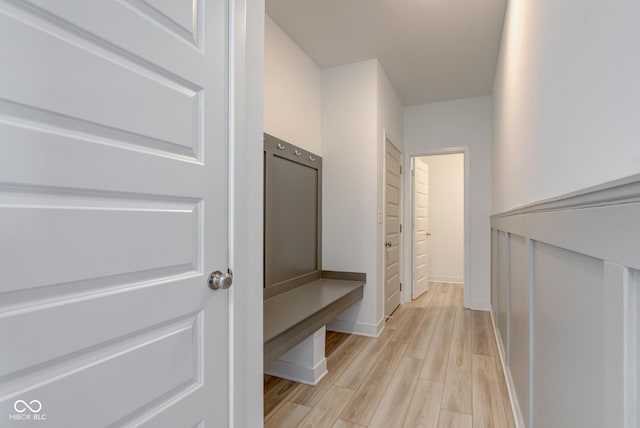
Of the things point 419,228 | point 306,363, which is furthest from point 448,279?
point 306,363

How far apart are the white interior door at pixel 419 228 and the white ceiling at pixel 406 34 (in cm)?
144

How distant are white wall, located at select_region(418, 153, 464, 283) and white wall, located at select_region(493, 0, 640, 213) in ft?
14.0

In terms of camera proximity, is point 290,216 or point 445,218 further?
point 445,218

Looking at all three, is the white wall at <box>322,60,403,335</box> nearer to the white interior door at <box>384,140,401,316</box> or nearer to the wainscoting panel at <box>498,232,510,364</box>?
the white interior door at <box>384,140,401,316</box>

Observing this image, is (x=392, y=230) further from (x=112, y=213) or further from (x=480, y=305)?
(x=112, y=213)

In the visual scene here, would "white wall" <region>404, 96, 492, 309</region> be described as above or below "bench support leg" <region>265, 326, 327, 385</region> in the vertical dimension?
above

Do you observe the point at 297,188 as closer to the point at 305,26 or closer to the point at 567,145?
the point at 305,26

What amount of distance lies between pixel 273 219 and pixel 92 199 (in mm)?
1858

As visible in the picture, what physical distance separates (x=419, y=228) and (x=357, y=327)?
215 cm

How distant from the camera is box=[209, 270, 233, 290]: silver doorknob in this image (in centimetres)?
105

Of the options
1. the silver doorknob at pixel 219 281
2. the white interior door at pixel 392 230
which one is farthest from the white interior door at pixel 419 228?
the silver doorknob at pixel 219 281

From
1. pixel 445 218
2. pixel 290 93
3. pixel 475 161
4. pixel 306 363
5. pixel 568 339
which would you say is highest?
pixel 290 93

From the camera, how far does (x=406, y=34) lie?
2789 mm

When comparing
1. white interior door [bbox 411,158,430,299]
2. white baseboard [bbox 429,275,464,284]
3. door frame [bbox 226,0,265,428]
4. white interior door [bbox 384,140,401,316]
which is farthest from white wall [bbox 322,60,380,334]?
white baseboard [bbox 429,275,464,284]
